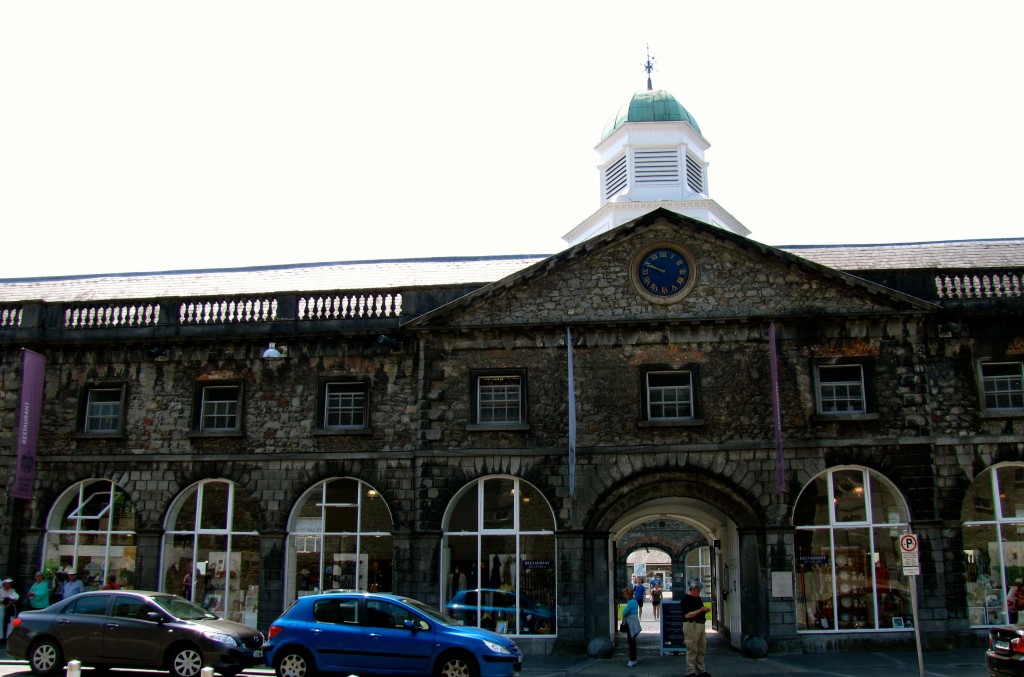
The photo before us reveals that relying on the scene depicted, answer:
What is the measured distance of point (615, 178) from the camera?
34.6m

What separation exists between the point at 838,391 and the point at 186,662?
14.7m

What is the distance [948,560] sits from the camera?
66.3ft

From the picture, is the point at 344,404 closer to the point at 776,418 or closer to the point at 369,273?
the point at 369,273

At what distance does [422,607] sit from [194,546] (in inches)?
354

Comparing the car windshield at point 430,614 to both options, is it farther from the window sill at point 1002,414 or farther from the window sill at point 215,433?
the window sill at point 1002,414

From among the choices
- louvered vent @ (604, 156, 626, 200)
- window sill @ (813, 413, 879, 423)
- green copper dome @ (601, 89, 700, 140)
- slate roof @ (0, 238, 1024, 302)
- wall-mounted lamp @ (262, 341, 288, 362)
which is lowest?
window sill @ (813, 413, 879, 423)

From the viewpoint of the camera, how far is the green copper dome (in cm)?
3362

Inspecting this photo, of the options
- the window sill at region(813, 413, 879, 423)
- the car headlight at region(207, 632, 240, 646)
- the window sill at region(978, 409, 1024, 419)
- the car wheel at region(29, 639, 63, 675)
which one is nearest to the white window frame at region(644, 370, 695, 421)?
the window sill at region(813, 413, 879, 423)

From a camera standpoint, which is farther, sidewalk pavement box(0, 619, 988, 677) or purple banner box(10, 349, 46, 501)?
purple banner box(10, 349, 46, 501)

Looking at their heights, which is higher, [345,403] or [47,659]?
[345,403]

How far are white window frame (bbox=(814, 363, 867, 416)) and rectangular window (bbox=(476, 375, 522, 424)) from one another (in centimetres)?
684

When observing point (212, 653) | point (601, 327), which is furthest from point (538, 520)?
point (212, 653)

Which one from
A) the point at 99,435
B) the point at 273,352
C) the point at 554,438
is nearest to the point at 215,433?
the point at 273,352

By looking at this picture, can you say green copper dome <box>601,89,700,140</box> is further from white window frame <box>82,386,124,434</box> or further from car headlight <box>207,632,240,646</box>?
car headlight <box>207,632,240,646</box>
